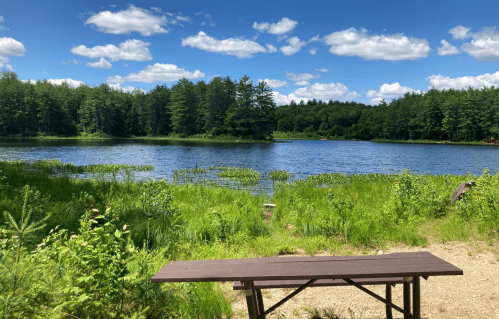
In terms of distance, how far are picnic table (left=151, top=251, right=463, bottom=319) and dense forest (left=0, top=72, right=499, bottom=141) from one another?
74598 mm

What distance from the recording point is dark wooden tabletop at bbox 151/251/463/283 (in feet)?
8.14

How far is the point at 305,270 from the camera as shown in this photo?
2.59 metres

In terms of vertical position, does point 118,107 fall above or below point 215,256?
above

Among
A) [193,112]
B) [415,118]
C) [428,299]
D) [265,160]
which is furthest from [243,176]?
[415,118]

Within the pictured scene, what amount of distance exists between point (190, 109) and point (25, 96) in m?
48.9

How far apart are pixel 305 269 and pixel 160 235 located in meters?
4.21

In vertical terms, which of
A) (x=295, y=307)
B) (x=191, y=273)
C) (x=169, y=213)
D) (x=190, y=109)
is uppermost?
(x=190, y=109)

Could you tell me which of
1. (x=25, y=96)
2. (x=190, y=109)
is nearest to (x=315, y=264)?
(x=190, y=109)

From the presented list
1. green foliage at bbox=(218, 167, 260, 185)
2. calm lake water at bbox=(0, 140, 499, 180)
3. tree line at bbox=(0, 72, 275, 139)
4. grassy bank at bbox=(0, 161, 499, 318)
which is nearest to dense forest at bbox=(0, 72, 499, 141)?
tree line at bbox=(0, 72, 275, 139)

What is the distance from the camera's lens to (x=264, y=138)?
260 feet

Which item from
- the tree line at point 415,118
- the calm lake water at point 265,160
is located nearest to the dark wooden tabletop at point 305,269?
the calm lake water at point 265,160

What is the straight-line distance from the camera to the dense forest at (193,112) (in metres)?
80.5

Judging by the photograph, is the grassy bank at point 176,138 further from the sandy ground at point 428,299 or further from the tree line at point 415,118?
the sandy ground at point 428,299

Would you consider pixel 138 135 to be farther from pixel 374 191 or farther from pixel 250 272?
pixel 250 272
